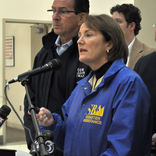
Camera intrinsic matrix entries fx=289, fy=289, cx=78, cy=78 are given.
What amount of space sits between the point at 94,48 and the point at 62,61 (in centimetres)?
51

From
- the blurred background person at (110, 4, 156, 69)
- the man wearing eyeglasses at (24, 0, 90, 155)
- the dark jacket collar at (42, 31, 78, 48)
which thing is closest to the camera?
the man wearing eyeglasses at (24, 0, 90, 155)

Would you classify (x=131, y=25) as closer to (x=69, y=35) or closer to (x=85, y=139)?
(x=69, y=35)

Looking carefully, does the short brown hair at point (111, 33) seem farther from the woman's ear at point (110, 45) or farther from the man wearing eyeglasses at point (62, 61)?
the man wearing eyeglasses at point (62, 61)

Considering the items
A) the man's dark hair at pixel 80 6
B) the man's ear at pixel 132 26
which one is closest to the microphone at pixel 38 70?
the man's dark hair at pixel 80 6

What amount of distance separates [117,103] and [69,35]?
0.87 m

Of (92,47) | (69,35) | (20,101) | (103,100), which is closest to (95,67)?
(92,47)

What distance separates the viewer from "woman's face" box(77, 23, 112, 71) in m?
1.55

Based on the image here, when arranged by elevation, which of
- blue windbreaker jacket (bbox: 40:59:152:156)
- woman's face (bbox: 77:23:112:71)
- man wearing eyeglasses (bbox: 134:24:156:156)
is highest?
woman's face (bbox: 77:23:112:71)

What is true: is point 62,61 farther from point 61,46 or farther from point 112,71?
point 112,71

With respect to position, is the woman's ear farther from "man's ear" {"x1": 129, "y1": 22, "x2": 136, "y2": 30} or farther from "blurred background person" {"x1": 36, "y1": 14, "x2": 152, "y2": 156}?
"man's ear" {"x1": 129, "y1": 22, "x2": 136, "y2": 30}

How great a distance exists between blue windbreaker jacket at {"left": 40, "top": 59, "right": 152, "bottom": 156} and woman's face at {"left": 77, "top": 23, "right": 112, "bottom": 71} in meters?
0.10

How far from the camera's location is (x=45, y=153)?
0.97 metres

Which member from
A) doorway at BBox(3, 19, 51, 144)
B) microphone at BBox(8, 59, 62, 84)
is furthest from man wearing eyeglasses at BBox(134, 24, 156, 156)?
doorway at BBox(3, 19, 51, 144)

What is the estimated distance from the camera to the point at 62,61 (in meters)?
2.03
